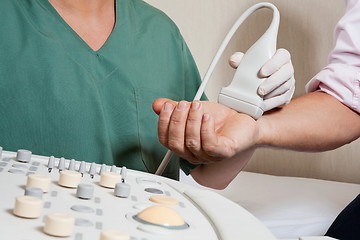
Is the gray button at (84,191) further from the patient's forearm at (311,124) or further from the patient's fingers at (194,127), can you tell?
the patient's forearm at (311,124)

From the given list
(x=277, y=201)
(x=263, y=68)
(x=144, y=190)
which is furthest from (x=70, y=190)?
(x=277, y=201)

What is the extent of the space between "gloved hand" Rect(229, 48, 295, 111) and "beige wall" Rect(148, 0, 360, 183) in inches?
35.0

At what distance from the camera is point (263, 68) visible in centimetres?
67

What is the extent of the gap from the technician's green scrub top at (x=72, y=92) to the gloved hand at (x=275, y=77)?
22 cm

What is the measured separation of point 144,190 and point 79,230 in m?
0.15

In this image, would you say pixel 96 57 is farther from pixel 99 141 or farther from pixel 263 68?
pixel 263 68

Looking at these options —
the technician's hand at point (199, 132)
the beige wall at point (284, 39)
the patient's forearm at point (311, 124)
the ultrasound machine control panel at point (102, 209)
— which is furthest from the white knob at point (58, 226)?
the beige wall at point (284, 39)

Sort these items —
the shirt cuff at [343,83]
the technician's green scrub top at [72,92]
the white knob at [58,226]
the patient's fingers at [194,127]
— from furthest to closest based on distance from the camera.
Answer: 1. the shirt cuff at [343,83]
2. the technician's green scrub top at [72,92]
3. the patient's fingers at [194,127]
4. the white knob at [58,226]

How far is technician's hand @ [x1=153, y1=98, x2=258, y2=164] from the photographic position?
0.61m

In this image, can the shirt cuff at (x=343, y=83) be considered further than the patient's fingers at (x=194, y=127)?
Yes

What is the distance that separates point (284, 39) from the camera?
5.50ft

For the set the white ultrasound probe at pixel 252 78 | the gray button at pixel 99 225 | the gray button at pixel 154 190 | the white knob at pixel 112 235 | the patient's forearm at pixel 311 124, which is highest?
the white ultrasound probe at pixel 252 78

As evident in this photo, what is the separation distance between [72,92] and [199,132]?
0.89ft

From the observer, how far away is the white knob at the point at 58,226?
283 millimetres
